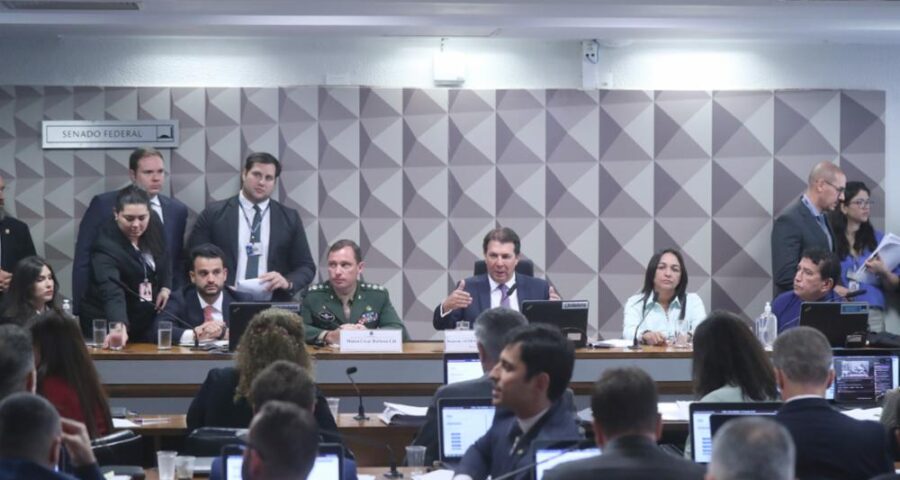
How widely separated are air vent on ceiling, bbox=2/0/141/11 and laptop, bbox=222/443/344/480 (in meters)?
4.82

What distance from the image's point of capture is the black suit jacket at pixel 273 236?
368 inches

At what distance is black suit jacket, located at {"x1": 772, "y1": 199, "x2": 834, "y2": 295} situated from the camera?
949 cm

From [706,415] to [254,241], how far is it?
197 inches

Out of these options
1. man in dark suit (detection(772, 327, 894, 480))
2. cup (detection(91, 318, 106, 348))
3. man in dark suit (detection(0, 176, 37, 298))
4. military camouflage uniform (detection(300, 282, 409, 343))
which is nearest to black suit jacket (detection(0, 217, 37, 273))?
man in dark suit (detection(0, 176, 37, 298))

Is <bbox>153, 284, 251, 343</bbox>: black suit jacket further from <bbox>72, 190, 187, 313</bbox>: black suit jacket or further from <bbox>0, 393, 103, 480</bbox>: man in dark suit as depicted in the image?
<bbox>0, 393, 103, 480</bbox>: man in dark suit

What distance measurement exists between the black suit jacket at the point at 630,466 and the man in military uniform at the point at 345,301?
4.59 metres

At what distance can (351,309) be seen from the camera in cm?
812

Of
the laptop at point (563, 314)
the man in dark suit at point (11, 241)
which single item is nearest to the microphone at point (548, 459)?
the laptop at point (563, 314)

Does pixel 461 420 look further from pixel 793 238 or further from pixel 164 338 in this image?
pixel 793 238

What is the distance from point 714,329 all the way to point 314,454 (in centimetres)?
261

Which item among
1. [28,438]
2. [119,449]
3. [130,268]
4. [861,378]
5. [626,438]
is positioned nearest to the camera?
[28,438]

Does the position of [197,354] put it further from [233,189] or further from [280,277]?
[233,189]

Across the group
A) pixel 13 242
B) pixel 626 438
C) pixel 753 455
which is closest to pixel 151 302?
pixel 13 242

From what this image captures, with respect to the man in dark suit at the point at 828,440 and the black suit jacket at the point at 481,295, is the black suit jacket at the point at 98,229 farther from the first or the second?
the man in dark suit at the point at 828,440
